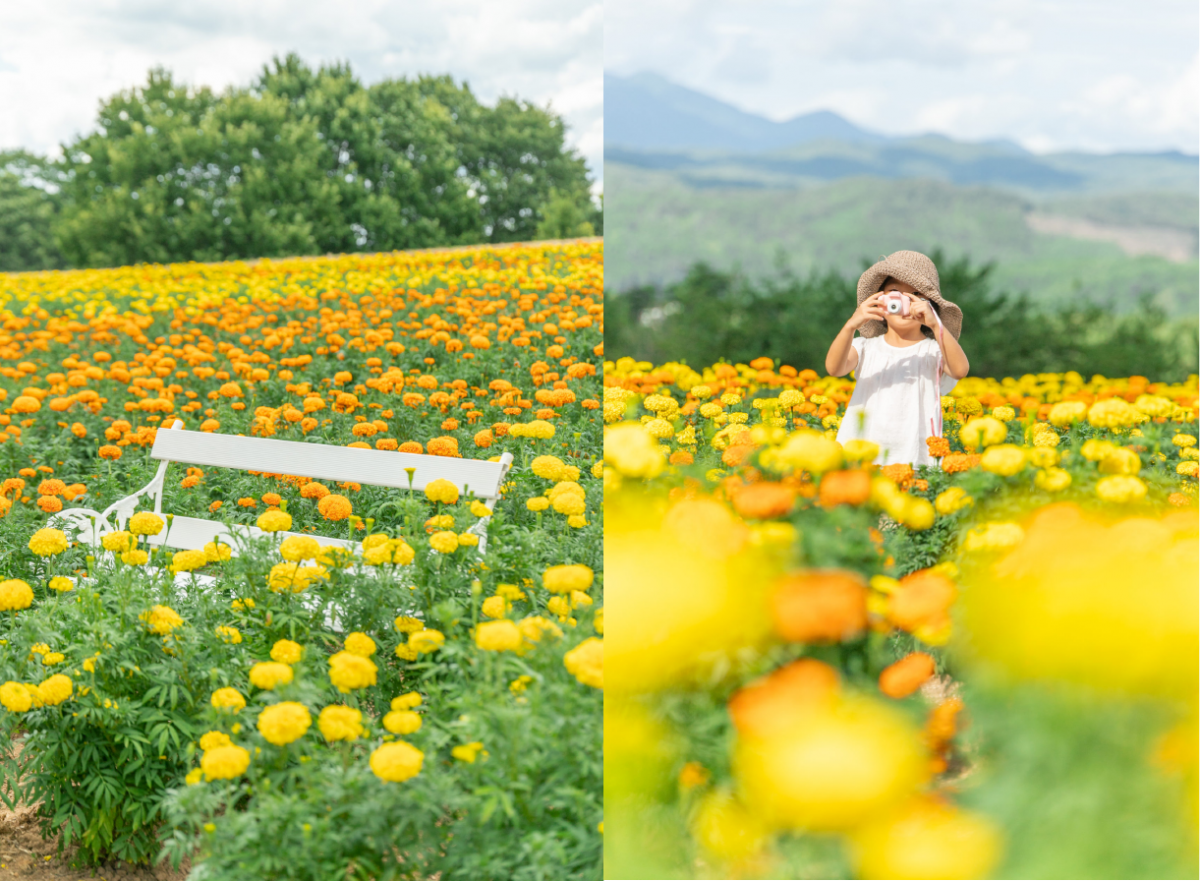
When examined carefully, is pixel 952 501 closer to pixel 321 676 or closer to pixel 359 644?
pixel 359 644

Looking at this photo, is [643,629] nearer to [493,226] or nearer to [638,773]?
[638,773]

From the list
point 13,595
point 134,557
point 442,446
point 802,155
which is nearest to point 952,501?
point 134,557

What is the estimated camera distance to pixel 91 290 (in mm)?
8008

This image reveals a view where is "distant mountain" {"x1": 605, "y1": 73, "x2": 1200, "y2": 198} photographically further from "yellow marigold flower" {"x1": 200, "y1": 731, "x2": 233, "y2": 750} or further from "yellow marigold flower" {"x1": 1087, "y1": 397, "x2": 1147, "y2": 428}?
"yellow marigold flower" {"x1": 200, "y1": 731, "x2": 233, "y2": 750}

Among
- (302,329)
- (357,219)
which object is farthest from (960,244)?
(357,219)

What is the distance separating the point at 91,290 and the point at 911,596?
28.4ft

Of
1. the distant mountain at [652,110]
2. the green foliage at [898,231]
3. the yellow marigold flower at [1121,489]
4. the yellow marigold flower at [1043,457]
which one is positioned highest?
the green foliage at [898,231]

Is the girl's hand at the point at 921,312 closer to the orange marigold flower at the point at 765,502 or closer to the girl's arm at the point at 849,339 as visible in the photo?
the girl's arm at the point at 849,339

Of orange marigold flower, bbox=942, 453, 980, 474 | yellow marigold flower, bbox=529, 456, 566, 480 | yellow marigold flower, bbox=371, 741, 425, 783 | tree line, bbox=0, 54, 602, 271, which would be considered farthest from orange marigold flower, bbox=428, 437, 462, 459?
tree line, bbox=0, 54, 602, 271

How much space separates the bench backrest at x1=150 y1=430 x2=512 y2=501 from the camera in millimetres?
2465

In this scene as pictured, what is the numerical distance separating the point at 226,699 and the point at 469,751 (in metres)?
0.51

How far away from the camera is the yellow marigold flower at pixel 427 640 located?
4.61 feet

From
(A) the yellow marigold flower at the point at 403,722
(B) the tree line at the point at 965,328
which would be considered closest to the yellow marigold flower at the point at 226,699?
(A) the yellow marigold flower at the point at 403,722

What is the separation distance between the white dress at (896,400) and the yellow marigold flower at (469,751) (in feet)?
1.92
